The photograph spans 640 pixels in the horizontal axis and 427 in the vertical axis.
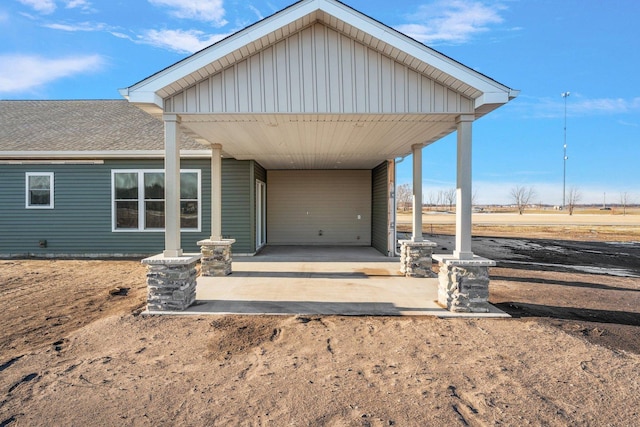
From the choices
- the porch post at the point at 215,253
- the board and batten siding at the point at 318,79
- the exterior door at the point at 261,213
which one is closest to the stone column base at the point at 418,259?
the board and batten siding at the point at 318,79

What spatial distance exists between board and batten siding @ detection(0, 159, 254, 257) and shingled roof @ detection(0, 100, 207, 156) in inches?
20.6

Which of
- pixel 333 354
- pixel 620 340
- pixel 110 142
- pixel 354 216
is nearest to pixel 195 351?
pixel 333 354

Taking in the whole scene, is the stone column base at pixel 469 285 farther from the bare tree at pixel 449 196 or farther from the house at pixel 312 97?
the bare tree at pixel 449 196

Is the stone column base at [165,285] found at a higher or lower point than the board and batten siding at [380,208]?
lower

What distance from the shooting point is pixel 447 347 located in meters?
3.90

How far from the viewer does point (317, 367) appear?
3.40 metres

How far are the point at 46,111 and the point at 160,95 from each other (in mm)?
11579

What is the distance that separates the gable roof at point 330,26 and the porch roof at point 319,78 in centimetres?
1

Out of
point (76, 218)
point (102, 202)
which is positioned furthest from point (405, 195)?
point (76, 218)

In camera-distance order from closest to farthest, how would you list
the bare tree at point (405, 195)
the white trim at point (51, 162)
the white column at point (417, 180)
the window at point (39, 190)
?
1. the white column at point (417, 180)
2. the white trim at point (51, 162)
3. the window at point (39, 190)
4. the bare tree at point (405, 195)

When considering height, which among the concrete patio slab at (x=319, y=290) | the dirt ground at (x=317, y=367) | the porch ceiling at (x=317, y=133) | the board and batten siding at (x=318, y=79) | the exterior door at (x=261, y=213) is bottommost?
the dirt ground at (x=317, y=367)

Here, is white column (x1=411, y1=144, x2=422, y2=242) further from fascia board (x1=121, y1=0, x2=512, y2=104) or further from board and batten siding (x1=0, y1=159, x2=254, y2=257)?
board and batten siding (x1=0, y1=159, x2=254, y2=257)

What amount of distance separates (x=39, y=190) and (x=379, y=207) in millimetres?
10434

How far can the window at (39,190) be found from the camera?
10.3 m
